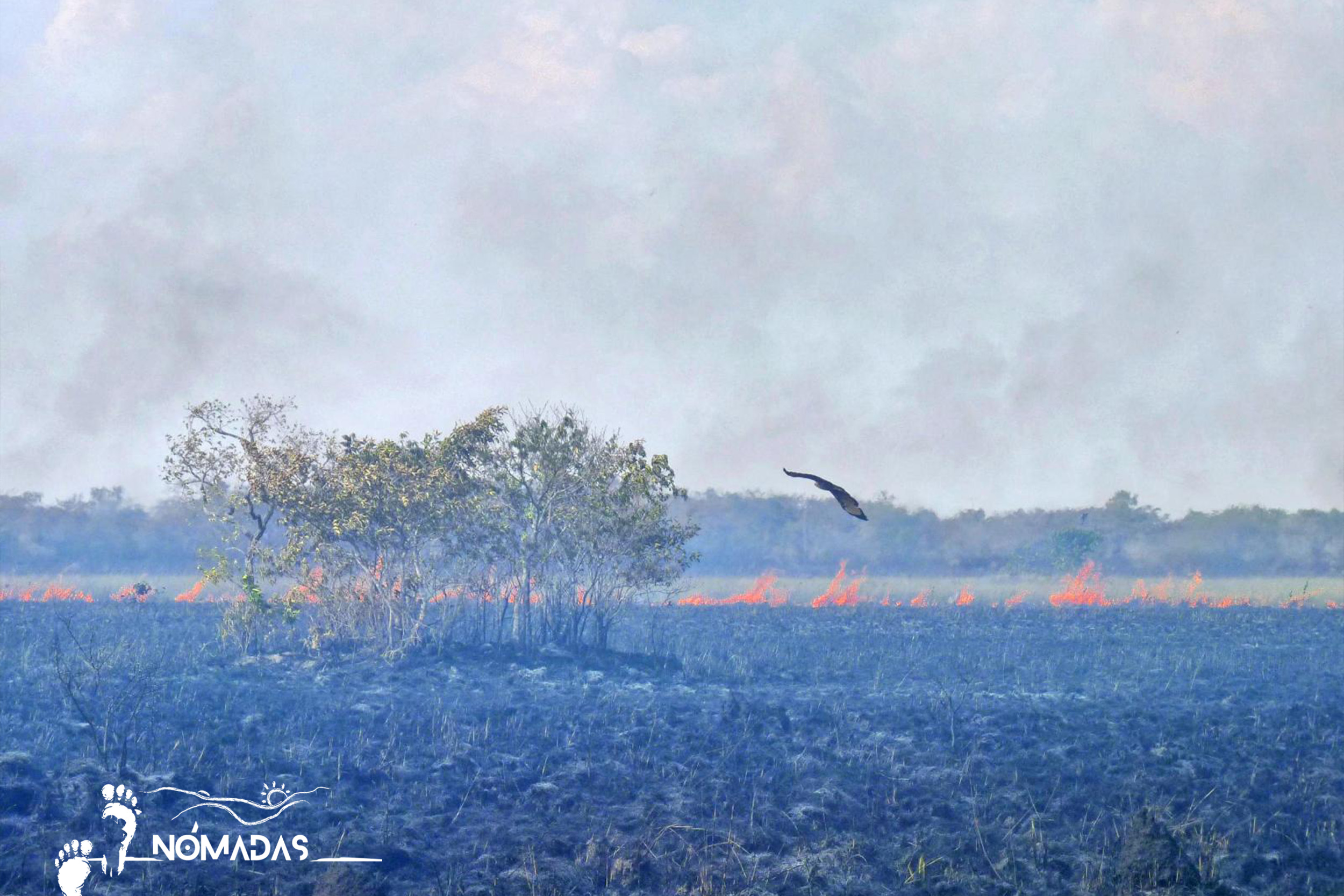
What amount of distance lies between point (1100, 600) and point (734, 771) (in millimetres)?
45437

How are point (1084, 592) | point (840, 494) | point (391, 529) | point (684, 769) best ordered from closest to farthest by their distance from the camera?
1. point (840, 494)
2. point (684, 769)
3. point (391, 529)
4. point (1084, 592)

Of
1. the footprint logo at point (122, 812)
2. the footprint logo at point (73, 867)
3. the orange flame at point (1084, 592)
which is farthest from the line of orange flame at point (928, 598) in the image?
the footprint logo at point (73, 867)

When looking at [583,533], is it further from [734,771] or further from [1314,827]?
[1314,827]

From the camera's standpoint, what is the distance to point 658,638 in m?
40.4

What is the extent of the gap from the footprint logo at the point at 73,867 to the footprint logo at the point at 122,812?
1.01 feet

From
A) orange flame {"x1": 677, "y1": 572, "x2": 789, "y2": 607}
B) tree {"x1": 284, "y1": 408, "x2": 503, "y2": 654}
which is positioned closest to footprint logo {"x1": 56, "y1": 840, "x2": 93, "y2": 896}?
tree {"x1": 284, "y1": 408, "x2": 503, "y2": 654}

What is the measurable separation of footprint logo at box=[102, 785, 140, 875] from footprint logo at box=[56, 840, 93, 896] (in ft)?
1.01

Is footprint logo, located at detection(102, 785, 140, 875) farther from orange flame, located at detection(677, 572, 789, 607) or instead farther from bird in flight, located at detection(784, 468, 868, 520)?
orange flame, located at detection(677, 572, 789, 607)

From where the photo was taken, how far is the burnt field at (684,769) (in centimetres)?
1719

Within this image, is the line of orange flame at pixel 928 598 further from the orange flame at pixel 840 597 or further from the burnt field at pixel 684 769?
the burnt field at pixel 684 769

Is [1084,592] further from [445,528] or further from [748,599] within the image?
[445,528]

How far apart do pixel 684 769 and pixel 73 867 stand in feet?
32.4

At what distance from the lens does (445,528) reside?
111 ft

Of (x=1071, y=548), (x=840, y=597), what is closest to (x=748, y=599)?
(x=840, y=597)
